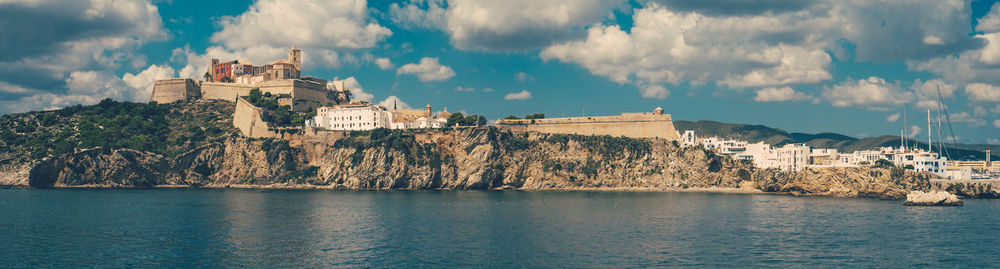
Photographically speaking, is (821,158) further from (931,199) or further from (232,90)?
(232,90)

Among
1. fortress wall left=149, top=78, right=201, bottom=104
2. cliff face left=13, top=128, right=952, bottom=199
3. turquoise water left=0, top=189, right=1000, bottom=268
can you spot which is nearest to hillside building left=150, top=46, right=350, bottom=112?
fortress wall left=149, top=78, right=201, bottom=104

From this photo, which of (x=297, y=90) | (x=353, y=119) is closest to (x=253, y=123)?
(x=353, y=119)

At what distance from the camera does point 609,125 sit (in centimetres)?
10156

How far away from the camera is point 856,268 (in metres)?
34.7

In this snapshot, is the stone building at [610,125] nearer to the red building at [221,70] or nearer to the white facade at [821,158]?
the white facade at [821,158]

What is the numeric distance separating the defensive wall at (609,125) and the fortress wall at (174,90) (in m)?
53.0

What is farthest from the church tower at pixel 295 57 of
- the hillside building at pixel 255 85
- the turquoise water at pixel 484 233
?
the turquoise water at pixel 484 233

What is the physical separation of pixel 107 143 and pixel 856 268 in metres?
92.3

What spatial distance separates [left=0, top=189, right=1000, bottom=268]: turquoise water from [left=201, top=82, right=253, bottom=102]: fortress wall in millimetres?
48175

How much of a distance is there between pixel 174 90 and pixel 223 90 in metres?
8.07

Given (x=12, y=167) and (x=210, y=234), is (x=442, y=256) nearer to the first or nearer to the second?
(x=210, y=234)

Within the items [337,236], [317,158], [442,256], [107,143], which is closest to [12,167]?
[107,143]

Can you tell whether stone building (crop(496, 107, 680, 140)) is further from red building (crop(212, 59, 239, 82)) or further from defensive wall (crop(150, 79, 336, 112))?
red building (crop(212, 59, 239, 82))

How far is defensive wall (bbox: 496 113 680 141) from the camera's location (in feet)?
324
